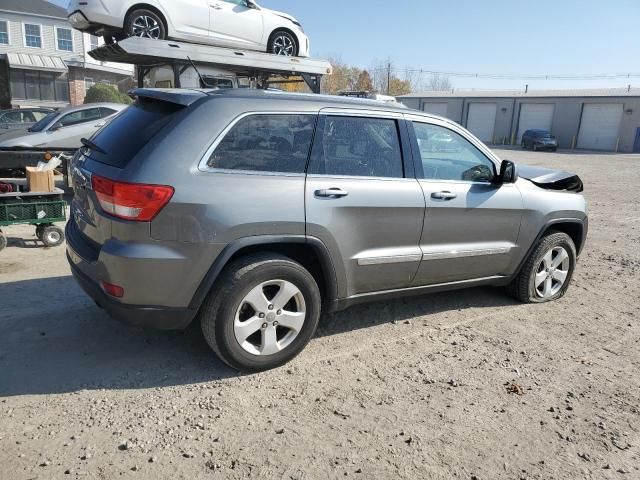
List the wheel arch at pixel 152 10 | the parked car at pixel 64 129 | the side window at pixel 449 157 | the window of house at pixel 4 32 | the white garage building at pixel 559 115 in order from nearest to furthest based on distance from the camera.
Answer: the side window at pixel 449 157 → the wheel arch at pixel 152 10 → the parked car at pixel 64 129 → the window of house at pixel 4 32 → the white garage building at pixel 559 115

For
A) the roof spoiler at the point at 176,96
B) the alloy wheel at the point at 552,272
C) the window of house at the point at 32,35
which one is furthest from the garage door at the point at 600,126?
the roof spoiler at the point at 176,96

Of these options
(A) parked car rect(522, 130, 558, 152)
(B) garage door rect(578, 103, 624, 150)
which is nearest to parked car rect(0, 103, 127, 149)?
(A) parked car rect(522, 130, 558, 152)

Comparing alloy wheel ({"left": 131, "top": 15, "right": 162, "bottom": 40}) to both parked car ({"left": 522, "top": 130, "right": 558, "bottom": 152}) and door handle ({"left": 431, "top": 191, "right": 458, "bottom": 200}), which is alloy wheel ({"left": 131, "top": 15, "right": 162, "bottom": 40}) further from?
parked car ({"left": 522, "top": 130, "right": 558, "bottom": 152})

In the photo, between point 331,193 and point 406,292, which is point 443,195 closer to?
point 406,292

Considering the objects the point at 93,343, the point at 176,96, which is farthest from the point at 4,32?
the point at 176,96

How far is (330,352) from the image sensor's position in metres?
3.99

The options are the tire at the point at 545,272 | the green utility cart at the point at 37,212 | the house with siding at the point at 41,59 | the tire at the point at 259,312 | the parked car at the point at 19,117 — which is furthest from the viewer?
the house with siding at the point at 41,59

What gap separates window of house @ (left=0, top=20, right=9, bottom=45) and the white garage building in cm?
3461

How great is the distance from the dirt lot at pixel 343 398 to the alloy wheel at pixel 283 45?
6.53m

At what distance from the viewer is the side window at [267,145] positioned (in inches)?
132

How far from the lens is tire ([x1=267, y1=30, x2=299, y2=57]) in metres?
9.71

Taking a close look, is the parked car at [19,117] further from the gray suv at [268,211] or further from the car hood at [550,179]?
the car hood at [550,179]

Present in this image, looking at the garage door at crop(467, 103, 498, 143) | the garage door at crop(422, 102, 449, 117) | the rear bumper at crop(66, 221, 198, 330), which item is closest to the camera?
the rear bumper at crop(66, 221, 198, 330)

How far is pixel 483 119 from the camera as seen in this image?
4566 centimetres
